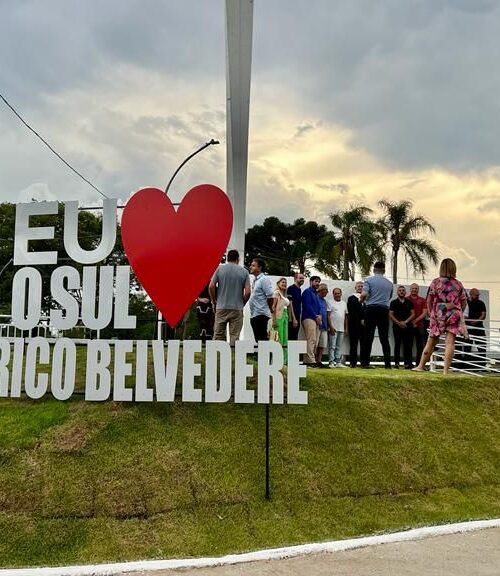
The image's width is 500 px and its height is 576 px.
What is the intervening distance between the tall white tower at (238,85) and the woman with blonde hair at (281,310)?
1.55 meters

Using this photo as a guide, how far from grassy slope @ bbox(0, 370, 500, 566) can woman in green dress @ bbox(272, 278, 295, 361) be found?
1769mm

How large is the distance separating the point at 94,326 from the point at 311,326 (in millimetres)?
4254

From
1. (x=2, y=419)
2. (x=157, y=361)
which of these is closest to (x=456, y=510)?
(x=157, y=361)

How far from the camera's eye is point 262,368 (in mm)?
5969

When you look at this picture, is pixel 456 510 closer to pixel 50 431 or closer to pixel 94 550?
pixel 94 550

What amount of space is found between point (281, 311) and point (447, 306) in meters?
2.45

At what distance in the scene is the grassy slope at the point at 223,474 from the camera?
4.97 meters

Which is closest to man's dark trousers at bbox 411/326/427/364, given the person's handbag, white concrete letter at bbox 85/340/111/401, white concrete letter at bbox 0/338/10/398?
the person's handbag

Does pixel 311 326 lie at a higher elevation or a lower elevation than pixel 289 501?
higher

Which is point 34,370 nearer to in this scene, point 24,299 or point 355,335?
point 24,299

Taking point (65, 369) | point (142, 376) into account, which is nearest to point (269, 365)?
point (142, 376)

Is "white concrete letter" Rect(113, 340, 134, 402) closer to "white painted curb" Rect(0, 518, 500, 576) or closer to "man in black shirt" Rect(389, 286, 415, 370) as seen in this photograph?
"white painted curb" Rect(0, 518, 500, 576)

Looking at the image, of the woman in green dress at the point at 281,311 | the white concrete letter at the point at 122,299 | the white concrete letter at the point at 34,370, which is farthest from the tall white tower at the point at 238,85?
the white concrete letter at the point at 34,370

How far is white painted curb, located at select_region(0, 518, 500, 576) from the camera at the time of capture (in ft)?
13.9
